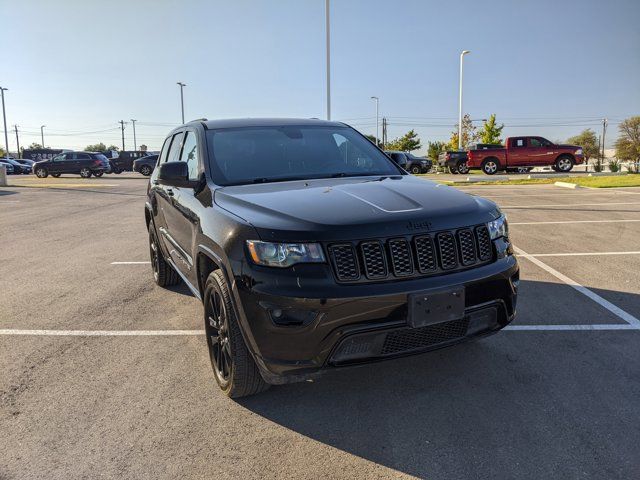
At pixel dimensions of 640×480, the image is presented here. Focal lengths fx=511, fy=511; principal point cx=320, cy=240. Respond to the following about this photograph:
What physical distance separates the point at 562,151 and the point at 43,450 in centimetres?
2820

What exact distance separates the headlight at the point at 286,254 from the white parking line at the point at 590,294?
3.23 metres

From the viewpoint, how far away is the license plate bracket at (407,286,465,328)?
2686 millimetres

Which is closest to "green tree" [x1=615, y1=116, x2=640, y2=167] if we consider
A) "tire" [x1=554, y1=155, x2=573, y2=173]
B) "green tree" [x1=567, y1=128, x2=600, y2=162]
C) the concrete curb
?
"green tree" [x1=567, y1=128, x2=600, y2=162]

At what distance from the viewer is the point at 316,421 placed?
9.65 feet

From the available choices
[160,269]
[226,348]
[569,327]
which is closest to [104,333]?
[160,269]

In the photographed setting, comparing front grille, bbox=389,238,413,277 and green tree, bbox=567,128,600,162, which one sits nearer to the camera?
front grille, bbox=389,238,413,277

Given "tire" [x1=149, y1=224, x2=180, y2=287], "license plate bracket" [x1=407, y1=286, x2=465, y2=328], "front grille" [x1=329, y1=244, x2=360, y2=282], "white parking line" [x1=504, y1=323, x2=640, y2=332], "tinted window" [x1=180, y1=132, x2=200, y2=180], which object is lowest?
"white parking line" [x1=504, y1=323, x2=640, y2=332]

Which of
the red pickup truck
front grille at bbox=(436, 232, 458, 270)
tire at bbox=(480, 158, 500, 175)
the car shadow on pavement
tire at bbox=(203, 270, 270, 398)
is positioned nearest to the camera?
the car shadow on pavement

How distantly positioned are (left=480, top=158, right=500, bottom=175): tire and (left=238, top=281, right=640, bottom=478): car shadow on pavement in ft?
81.7

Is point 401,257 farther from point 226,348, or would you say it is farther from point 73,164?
point 73,164

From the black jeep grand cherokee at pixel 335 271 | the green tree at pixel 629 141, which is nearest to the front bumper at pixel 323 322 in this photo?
the black jeep grand cherokee at pixel 335 271

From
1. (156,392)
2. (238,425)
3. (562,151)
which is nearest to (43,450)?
(156,392)

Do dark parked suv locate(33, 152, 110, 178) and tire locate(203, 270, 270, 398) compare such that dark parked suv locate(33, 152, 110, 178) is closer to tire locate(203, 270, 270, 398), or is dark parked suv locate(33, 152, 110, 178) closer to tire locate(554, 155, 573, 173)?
tire locate(554, 155, 573, 173)

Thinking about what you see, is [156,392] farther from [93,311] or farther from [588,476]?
[588,476]
